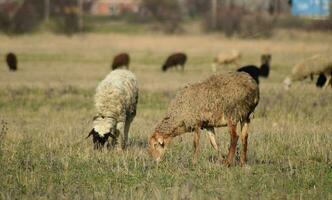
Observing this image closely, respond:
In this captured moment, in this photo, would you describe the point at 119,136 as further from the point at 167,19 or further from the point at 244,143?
the point at 167,19

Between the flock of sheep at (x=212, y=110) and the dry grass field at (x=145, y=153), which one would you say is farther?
the flock of sheep at (x=212, y=110)

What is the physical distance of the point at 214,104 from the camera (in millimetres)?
10852

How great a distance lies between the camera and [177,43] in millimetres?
55062

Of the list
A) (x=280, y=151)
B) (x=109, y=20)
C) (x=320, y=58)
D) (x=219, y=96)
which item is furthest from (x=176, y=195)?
(x=109, y=20)

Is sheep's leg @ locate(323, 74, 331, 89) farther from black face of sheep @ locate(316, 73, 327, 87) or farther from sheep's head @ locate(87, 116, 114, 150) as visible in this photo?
sheep's head @ locate(87, 116, 114, 150)

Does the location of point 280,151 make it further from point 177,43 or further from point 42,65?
point 177,43

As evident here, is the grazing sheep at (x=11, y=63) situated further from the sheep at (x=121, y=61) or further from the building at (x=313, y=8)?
the building at (x=313, y=8)

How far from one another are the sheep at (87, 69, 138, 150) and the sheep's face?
1.61 m

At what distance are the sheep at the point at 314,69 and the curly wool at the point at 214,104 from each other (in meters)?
15.9

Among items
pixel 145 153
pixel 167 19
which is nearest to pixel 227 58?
pixel 145 153

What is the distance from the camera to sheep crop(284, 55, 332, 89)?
2739 centimetres

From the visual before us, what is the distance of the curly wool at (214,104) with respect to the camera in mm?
10766

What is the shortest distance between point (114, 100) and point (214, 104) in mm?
3468

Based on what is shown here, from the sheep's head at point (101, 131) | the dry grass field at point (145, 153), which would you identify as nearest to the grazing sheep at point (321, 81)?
the dry grass field at point (145, 153)
